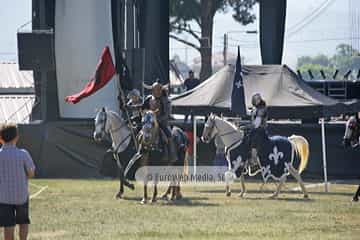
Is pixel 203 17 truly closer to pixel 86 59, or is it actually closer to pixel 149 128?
pixel 86 59

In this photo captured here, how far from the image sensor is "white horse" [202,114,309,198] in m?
21.3

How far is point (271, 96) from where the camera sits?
24828 mm

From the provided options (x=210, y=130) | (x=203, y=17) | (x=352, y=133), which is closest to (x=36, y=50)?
(x=210, y=130)

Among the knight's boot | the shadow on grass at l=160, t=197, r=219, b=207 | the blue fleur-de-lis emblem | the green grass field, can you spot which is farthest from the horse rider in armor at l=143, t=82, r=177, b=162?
the blue fleur-de-lis emblem

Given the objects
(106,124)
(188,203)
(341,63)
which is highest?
(106,124)

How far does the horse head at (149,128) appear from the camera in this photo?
1919 centimetres

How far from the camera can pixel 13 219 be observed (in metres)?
11.6

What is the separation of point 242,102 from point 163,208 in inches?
233

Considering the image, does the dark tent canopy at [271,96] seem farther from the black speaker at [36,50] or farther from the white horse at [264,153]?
the black speaker at [36,50]

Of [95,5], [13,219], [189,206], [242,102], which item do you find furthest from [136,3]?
[13,219]

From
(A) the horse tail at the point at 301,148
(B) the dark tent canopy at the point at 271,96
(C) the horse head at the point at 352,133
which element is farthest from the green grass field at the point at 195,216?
(B) the dark tent canopy at the point at 271,96

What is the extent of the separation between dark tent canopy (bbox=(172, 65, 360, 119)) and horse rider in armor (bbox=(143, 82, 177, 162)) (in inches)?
194

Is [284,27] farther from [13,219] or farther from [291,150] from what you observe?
[13,219]

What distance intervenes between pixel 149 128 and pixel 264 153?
3.13 m
